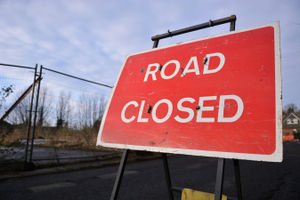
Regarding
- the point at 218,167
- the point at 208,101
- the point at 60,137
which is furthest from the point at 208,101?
the point at 60,137

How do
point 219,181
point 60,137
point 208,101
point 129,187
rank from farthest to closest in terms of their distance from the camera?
point 60,137
point 129,187
point 208,101
point 219,181

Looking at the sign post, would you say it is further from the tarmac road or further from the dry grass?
the dry grass

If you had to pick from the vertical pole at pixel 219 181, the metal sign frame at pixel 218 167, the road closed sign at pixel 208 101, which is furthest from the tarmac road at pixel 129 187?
the vertical pole at pixel 219 181

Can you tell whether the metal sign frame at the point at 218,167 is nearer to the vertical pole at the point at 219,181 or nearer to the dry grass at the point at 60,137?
the vertical pole at the point at 219,181

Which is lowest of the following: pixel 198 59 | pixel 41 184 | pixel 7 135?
pixel 41 184

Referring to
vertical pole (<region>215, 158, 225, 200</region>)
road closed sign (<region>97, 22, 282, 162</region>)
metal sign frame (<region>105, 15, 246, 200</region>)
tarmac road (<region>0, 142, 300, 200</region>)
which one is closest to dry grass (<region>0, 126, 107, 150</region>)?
tarmac road (<region>0, 142, 300, 200</region>)

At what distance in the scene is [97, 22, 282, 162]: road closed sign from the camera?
1.12 m

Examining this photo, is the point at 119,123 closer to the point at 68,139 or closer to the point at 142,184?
the point at 142,184

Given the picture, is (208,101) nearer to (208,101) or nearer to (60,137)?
(208,101)

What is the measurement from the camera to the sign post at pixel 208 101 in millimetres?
1117

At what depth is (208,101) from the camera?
1310mm

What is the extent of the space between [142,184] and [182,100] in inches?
146

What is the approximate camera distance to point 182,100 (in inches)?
55.9

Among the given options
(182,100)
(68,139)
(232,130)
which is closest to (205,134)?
(232,130)
